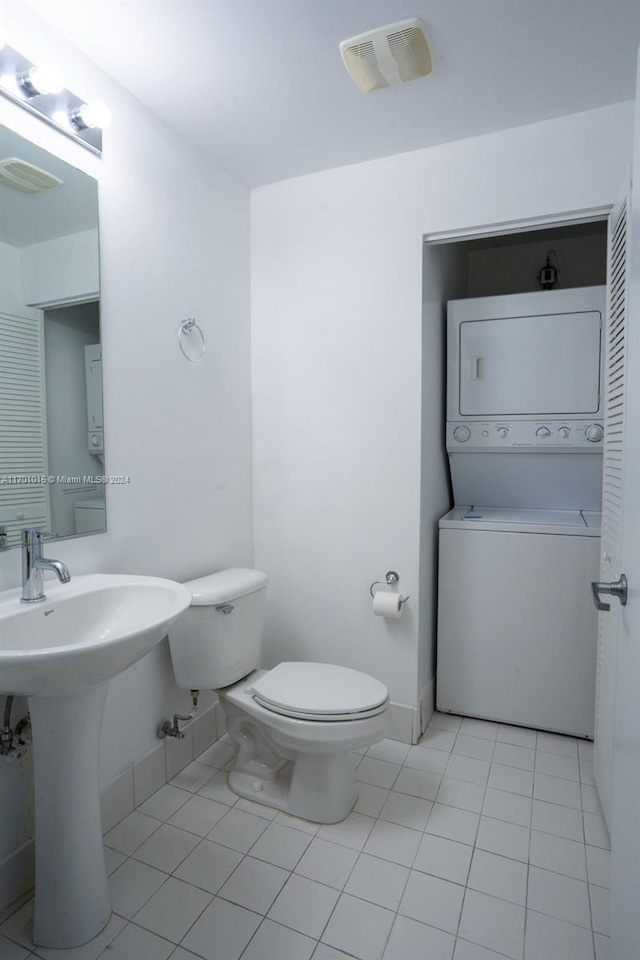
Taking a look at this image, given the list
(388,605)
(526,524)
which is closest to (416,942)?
(388,605)

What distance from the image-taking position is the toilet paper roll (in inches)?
83.7

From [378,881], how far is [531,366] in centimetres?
202

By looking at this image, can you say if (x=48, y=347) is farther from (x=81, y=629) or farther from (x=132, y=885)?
(x=132, y=885)

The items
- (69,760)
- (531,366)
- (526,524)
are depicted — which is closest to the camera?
(69,760)

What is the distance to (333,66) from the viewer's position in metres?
1.59

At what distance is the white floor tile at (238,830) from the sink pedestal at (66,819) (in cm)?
42

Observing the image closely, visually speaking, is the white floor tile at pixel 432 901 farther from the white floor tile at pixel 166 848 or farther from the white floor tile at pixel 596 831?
the white floor tile at pixel 166 848

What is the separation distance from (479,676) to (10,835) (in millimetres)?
1780

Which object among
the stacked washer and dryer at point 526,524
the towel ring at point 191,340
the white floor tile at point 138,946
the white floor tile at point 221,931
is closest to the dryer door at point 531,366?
the stacked washer and dryer at point 526,524

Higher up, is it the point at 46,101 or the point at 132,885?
the point at 46,101

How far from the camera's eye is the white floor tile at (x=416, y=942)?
1.30 m

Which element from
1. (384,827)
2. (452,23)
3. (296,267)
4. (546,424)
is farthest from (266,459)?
(452,23)

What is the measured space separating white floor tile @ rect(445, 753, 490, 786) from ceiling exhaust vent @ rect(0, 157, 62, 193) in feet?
7.62

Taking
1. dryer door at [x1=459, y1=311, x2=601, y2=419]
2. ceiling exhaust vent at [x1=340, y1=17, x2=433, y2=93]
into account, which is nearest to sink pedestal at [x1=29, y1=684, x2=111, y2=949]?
ceiling exhaust vent at [x1=340, y1=17, x2=433, y2=93]
